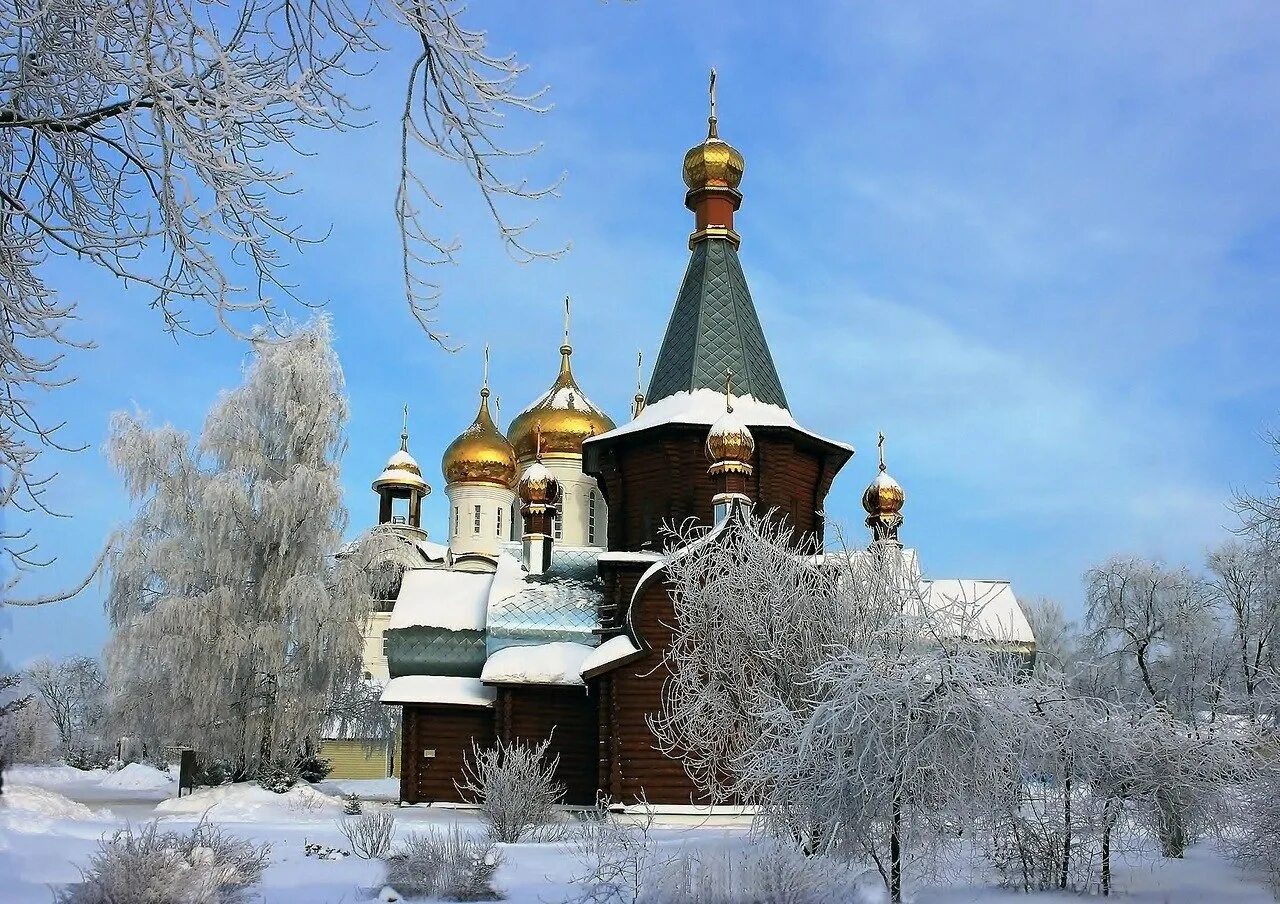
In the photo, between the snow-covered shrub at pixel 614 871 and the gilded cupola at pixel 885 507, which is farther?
the gilded cupola at pixel 885 507

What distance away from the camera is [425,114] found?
351 cm

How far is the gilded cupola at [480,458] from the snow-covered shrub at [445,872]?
2011 cm

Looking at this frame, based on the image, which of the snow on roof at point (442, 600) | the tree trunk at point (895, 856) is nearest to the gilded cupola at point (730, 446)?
the snow on roof at point (442, 600)

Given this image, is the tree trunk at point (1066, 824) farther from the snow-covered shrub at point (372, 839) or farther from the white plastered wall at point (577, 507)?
the white plastered wall at point (577, 507)

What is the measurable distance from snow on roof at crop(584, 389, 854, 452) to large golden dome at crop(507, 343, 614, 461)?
27.1ft

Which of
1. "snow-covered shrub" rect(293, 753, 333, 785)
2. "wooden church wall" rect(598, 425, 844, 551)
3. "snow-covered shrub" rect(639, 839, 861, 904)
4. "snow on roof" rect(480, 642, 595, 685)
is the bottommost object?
"snow-covered shrub" rect(293, 753, 333, 785)

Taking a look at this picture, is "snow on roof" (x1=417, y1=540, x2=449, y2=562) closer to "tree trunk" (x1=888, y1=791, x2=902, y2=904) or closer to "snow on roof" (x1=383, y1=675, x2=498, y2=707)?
"snow on roof" (x1=383, y1=675, x2=498, y2=707)

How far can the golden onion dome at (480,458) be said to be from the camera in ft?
93.6

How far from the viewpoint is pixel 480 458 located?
93.6 ft

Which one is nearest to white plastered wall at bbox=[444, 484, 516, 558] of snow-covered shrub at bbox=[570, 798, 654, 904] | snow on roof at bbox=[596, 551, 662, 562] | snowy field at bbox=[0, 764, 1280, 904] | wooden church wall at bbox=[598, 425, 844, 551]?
wooden church wall at bbox=[598, 425, 844, 551]

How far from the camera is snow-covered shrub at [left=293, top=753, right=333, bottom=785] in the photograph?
18.6 metres

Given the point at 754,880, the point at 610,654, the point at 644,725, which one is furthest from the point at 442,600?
the point at 754,880

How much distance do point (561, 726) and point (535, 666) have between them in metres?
1.11

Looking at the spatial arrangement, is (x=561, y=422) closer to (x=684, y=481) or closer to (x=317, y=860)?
(x=684, y=481)
